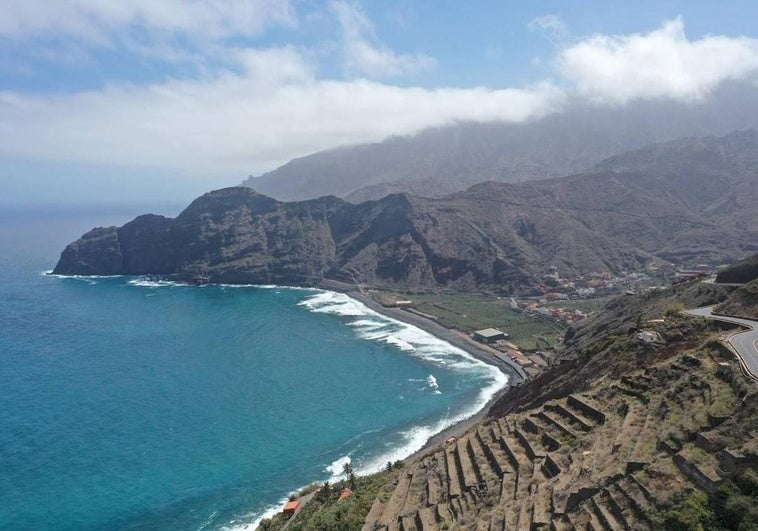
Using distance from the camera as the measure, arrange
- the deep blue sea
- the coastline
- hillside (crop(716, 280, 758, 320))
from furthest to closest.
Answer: the coastline, the deep blue sea, hillside (crop(716, 280, 758, 320))

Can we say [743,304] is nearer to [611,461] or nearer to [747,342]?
[747,342]

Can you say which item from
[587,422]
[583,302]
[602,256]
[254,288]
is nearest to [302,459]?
[587,422]

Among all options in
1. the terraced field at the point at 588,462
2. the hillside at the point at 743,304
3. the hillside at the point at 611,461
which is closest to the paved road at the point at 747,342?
the hillside at the point at 611,461

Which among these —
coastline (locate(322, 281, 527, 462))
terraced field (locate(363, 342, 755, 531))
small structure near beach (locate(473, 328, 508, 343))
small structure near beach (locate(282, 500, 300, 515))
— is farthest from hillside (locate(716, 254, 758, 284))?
small structure near beach (locate(282, 500, 300, 515))

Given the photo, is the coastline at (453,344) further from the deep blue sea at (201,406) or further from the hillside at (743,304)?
the hillside at (743,304)

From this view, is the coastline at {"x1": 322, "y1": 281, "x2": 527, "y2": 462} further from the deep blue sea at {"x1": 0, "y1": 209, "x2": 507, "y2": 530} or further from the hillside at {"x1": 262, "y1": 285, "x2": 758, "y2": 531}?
the hillside at {"x1": 262, "y1": 285, "x2": 758, "y2": 531}

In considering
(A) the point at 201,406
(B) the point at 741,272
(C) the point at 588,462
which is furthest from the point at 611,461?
(A) the point at 201,406

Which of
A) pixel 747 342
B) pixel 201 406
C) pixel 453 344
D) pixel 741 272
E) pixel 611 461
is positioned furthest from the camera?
pixel 453 344

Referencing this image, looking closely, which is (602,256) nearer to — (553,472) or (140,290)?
(140,290)
